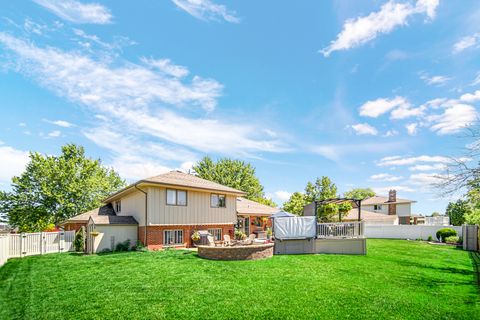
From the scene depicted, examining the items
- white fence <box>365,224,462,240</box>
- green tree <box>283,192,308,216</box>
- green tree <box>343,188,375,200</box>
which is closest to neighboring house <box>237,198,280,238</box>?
green tree <box>283,192,308,216</box>

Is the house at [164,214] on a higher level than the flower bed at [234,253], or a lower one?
higher

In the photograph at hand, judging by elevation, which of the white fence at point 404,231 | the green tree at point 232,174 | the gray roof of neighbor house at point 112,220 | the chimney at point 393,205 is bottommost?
the white fence at point 404,231

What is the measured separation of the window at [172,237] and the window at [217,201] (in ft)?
10.6

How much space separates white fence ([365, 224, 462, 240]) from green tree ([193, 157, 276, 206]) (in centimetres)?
2277

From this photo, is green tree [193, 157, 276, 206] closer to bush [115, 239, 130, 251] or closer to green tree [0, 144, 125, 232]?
green tree [0, 144, 125, 232]

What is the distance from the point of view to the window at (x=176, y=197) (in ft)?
57.5

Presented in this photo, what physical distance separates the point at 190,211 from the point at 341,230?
9.32m

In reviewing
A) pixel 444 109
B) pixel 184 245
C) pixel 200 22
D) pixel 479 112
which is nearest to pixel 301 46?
pixel 200 22

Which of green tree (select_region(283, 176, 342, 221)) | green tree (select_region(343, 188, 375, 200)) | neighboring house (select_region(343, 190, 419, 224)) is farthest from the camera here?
green tree (select_region(343, 188, 375, 200))

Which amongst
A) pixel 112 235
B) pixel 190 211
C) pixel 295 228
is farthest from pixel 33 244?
pixel 295 228

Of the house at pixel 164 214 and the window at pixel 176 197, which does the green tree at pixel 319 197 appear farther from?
the window at pixel 176 197

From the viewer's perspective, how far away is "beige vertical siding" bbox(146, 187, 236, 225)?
16750 millimetres

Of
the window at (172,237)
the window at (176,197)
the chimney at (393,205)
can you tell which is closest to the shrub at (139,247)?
the window at (172,237)

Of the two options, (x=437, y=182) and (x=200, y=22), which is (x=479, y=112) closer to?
(x=437, y=182)
